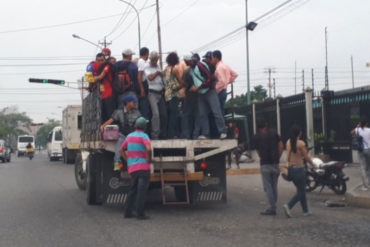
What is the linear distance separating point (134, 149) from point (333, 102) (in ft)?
48.5

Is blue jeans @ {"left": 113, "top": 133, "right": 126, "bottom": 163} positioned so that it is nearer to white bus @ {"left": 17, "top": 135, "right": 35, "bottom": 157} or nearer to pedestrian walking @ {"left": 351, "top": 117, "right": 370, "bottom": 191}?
pedestrian walking @ {"left": 351, "top": 117, "right": 370, "bottom": 191}

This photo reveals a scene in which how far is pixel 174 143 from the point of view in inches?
407

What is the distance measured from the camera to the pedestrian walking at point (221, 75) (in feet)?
36.8

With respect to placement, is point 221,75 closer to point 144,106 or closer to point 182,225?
point 144,106

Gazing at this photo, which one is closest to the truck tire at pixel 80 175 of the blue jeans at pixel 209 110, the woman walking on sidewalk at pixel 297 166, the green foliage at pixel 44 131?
the blue jeans at pixel 209 110

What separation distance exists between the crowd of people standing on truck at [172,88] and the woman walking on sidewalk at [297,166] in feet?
4.66

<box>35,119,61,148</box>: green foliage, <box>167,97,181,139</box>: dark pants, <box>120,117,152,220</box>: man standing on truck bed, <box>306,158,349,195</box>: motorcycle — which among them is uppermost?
<box>35,119,61,148</box>: green foliage

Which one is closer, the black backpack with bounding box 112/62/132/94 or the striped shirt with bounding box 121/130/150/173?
the striped shirt with bounding box 121/130/150/173

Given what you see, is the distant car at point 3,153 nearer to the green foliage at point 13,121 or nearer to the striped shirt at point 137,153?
the striped shirt at point 137,153

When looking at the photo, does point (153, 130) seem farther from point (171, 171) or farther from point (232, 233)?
point (232, 233)

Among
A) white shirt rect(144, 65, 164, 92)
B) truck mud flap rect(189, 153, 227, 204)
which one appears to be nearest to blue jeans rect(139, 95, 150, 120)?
white shirt rect(144, 65, 164, 92)

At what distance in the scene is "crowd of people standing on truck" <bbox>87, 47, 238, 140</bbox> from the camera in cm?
1100

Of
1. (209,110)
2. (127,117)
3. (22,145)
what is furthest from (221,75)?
(22,145)

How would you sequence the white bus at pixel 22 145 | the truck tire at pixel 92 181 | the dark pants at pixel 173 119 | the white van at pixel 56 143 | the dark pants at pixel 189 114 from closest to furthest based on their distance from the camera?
the dark pants at pixel 189 114, the dark pants at pixel 173 119, the truck tire at pixel 92 181, the white van at pixel 56 143, the white bus at pixel 22 145
